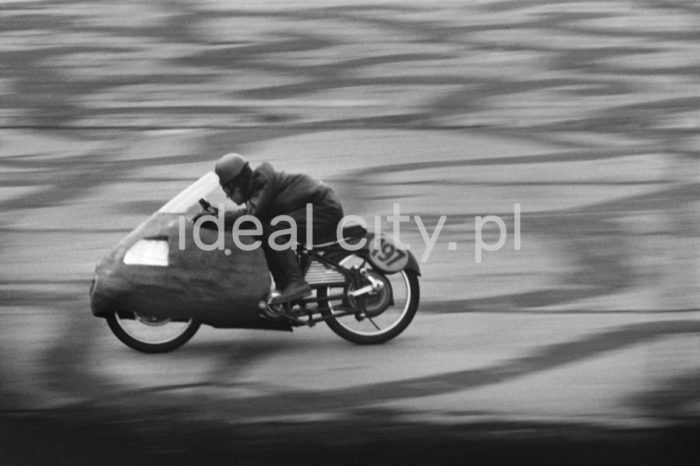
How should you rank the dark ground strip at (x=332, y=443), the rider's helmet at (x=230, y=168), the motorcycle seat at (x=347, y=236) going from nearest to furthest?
the rider's helmet at (x=230, y=168) → the dark ground strip at (x=332, y=443) → the motorcycle seat at (x=347, y=236)

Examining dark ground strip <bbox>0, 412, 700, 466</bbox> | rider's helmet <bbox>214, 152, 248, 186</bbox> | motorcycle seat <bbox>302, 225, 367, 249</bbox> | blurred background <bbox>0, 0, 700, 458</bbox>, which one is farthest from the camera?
blurred background <bbox>0, 0, 700, 458</bbox>

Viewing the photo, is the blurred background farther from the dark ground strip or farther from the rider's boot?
the rider's boot

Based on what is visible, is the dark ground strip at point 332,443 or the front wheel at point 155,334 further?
the front wheel at point 155,334

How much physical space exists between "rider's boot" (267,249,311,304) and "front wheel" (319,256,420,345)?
7.2 inches

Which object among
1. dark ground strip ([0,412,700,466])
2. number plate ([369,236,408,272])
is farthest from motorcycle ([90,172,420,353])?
dark ground strip ([0,412,700,466])

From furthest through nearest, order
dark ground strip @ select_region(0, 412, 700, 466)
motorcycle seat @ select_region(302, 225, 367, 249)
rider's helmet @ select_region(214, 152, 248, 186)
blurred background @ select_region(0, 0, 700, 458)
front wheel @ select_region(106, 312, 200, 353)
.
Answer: blurred background @ select_region(0, 0, 700, 458) < front wheel @ select_region(106, 312, 200, 353) < motorcycle seat @ select_region(302, 225, 367, 249) < dark ground strip @ select_region(0, 412, 700, 466) < rider's helmet @ select_region(214, 152, 248, 186)

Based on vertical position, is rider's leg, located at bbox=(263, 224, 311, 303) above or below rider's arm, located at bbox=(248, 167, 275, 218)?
below

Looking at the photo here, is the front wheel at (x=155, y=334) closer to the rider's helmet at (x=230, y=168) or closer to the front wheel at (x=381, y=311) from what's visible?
the front wheel at (x=381, y=311)

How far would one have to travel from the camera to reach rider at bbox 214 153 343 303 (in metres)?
5.46

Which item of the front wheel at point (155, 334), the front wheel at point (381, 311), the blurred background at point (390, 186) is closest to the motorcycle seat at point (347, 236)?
the front wheel at point (381, 311)


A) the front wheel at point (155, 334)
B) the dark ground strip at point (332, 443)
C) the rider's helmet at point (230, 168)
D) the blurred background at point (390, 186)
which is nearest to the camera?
the rider's helmet at point (230, 168)

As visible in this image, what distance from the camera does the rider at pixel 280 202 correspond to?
5465mm

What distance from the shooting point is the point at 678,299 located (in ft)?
22.6

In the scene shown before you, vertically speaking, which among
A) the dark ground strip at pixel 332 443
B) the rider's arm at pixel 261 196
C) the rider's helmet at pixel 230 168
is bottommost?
the dark ground strip at pixel 332 443
